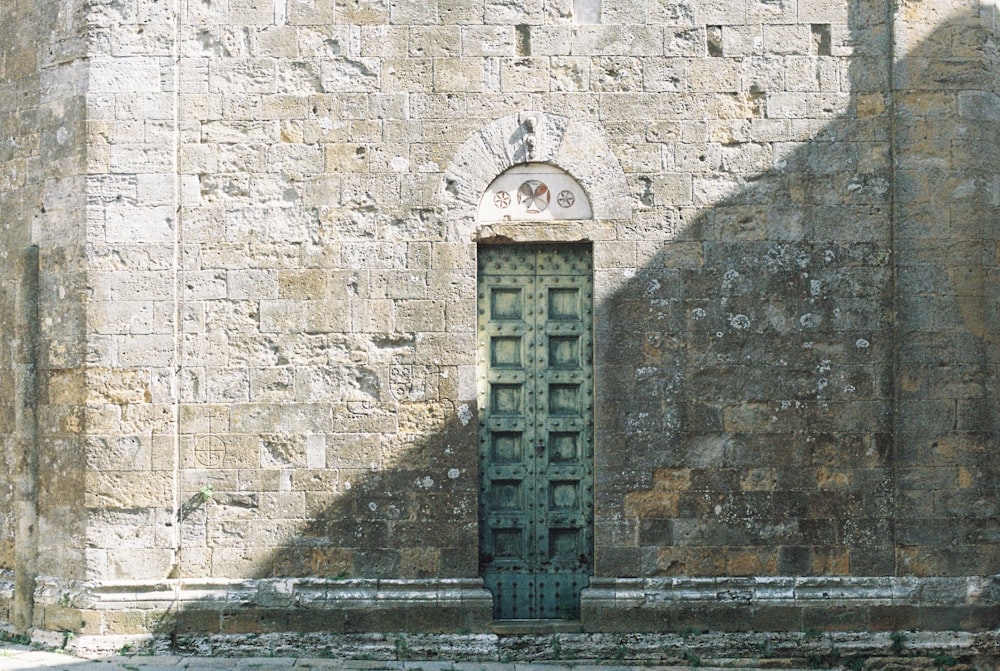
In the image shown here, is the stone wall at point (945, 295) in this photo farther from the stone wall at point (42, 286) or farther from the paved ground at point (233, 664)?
the stone wall at point (42, 286)

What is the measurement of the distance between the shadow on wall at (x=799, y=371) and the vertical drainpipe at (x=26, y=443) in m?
1.41

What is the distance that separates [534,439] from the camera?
772cm

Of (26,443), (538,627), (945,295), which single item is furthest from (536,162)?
(26,443)

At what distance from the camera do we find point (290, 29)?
25.1 feet

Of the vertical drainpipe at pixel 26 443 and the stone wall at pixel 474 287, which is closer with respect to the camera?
the stone wall at pixel 474 287

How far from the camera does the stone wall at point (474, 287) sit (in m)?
7.54

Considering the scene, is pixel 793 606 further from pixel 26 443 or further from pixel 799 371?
pixel 26 443

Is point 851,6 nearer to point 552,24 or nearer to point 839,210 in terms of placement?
point 839,210

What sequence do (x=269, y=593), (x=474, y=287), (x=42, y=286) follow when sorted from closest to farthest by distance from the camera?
1. (x=269, y=593)
2. (x=474, y=287)
3. (x=42, y=286)

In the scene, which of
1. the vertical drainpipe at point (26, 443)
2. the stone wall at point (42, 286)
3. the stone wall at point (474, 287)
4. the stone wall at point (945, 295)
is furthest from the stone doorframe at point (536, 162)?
the vertical drainpipe at point (26, 443)

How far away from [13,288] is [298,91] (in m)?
2.42

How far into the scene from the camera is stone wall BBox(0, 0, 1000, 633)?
24.7 ft

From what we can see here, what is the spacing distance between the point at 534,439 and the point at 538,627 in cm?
119

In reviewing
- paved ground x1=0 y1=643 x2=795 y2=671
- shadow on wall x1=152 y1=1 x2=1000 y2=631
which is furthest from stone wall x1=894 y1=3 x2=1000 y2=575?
paved ground x1=0 y1=643 x2=795 y2=671
